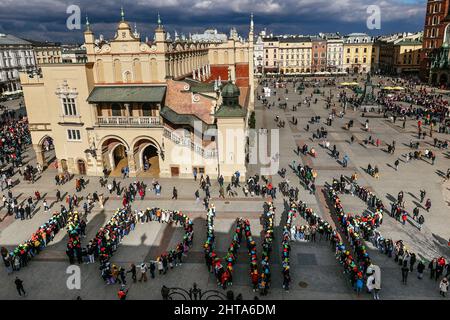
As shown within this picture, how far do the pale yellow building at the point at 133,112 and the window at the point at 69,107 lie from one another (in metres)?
0.09

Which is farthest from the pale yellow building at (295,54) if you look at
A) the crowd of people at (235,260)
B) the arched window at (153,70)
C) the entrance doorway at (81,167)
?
the crowd of people at (235,260)

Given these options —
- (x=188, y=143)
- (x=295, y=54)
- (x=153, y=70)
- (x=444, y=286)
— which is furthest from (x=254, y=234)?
(x=295, y=54)

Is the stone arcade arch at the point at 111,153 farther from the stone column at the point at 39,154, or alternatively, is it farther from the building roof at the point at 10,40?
the building roof at the point at 10,40

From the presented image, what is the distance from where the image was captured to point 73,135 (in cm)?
3784

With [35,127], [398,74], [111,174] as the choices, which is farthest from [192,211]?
[398,74]

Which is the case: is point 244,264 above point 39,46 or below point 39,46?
below

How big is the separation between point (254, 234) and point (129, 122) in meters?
17.8

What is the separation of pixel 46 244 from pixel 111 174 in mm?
14126

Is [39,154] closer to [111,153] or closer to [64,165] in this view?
[64,165]

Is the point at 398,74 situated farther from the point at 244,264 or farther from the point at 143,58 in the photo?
the point at 244,264

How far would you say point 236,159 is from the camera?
35.0 m

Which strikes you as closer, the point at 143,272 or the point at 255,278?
the point at 255,278
